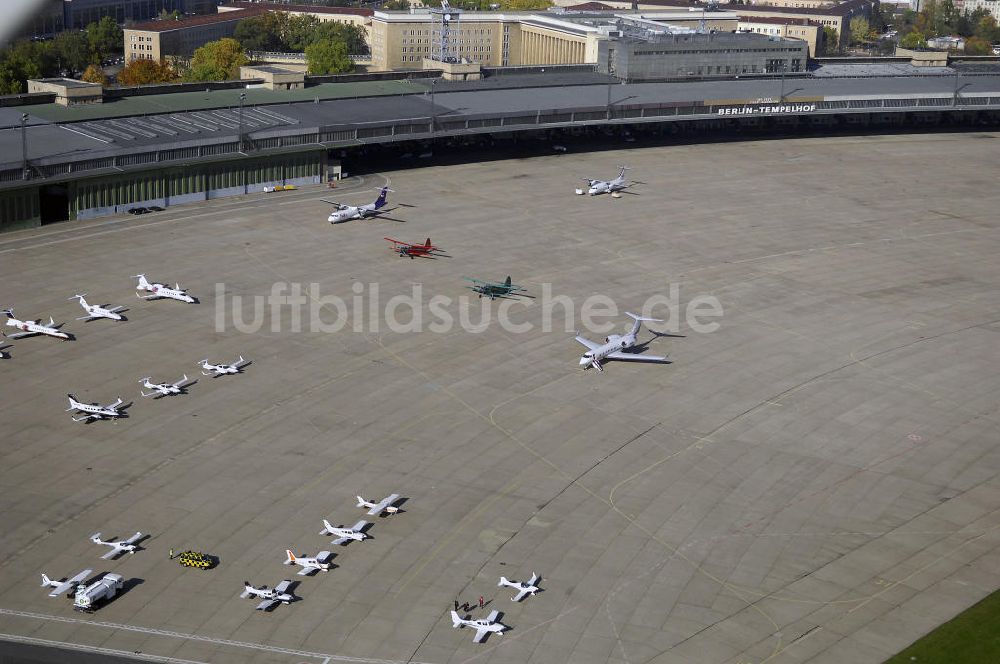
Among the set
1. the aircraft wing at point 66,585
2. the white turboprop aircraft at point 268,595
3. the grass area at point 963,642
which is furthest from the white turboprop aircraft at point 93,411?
the grass area at point 963,642

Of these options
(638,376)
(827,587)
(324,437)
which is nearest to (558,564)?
(827,587)

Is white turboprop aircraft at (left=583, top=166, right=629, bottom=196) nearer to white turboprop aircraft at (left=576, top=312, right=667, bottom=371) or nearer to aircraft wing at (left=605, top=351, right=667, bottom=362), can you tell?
white turboprop aircraft at (left=576, top=312, right=667, bottom=371)

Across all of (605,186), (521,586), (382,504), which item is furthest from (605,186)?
(521,586)

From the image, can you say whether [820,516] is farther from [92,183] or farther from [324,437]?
[92,183]

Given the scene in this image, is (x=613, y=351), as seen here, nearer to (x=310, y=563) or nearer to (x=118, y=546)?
(x=310, y=563)

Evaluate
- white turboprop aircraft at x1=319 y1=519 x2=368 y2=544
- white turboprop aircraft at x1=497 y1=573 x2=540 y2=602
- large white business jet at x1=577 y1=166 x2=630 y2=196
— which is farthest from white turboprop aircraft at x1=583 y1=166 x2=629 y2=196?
white turboprop aircraft at x1=497 y1=573 x2=540 y2=602
